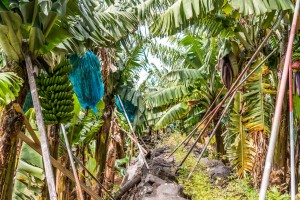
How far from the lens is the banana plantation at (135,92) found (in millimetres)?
1834

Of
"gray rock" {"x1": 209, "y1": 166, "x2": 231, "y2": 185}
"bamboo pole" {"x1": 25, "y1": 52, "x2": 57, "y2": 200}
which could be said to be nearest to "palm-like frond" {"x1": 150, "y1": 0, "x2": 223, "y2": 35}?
"bamboo pole" {"x1": 25, "y1": 52, "x2": 57, "y2": 200}

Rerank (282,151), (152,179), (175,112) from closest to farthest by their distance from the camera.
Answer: (282,151), (152,179), (175,112)

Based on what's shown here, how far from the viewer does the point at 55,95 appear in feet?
6.81

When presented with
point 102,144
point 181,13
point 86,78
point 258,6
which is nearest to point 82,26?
point 86,78

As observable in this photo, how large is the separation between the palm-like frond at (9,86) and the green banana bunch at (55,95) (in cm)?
23

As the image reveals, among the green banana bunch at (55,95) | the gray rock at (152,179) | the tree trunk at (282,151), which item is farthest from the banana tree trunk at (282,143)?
the green banana bunch at (55,95)

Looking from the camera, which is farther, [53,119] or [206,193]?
[206,193]

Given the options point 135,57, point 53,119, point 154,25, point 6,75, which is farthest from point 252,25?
point 6,75

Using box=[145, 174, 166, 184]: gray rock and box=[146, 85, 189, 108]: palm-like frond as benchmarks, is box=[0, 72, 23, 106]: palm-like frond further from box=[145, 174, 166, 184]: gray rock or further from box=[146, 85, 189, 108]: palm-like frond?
box=[146, 85, 189, 108]: palm-like frond

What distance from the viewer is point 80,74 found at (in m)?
3.05

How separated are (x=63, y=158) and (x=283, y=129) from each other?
270cm

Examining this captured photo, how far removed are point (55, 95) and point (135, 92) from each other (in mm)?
2801

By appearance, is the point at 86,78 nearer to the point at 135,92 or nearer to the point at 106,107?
the point at 106,107

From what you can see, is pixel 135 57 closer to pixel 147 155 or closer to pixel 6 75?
pixel 147 155
